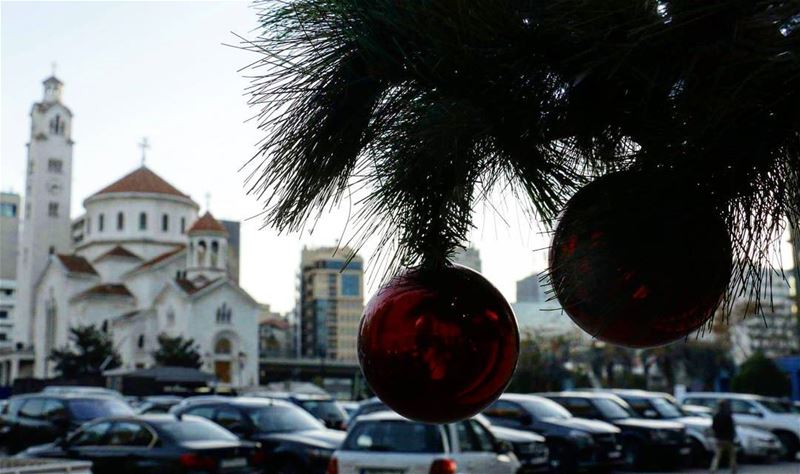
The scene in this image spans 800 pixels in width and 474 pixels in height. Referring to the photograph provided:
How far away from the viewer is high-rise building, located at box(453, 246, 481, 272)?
1.68 metres

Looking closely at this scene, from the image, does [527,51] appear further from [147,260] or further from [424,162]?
[147,260]

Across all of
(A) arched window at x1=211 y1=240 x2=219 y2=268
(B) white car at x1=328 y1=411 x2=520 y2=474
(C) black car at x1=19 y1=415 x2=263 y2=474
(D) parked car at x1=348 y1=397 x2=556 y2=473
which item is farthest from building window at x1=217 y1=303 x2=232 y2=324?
(B) white car at x1=328 y1=411 x2=520 y2=474

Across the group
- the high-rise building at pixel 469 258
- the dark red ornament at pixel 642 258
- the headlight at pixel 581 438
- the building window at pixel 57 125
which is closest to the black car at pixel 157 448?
the headlight at pixel 581 438

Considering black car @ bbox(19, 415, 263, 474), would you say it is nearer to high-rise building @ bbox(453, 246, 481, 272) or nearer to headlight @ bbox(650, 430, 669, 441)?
headlight @ bbox(650, 430, 669, 441)

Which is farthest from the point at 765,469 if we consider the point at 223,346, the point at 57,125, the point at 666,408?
the point at 57,125

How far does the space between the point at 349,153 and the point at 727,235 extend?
62cm

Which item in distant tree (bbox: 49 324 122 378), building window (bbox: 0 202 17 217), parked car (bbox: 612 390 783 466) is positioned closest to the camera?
parked car (bbox: 612 390 783 466)

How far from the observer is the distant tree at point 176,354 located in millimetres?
64000

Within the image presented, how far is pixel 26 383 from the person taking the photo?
174 ft

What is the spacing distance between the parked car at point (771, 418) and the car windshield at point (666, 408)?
1075mm

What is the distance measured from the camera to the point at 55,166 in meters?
86.4

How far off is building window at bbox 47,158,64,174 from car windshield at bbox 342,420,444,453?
8178 cm

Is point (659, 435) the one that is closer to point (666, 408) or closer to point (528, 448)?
point (666, 408)

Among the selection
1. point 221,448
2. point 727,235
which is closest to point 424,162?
point 727,235
